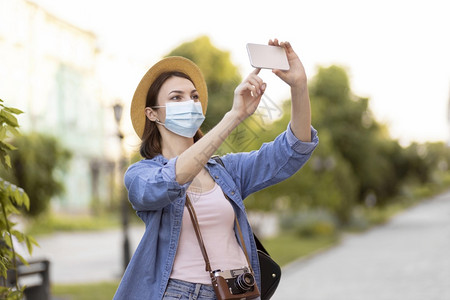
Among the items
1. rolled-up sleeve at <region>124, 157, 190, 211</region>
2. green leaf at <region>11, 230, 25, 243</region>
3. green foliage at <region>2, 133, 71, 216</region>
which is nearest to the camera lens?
rolled-up sleeve at <region>124, 157, 190, 211</region>

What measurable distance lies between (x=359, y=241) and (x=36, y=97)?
813 inches

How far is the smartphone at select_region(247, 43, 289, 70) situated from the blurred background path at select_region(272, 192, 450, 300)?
9.44 metres

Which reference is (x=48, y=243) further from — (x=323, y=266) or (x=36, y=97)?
(x=323, y=266)

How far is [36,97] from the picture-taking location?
40.4 m

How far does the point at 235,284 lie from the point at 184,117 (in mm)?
680

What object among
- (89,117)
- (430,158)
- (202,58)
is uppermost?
(202,58)

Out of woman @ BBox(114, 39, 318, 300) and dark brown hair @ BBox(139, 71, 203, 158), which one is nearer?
woman @ BBox(114, 39, 318, 300)

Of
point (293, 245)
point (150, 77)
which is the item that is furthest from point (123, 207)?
point (150, 77)

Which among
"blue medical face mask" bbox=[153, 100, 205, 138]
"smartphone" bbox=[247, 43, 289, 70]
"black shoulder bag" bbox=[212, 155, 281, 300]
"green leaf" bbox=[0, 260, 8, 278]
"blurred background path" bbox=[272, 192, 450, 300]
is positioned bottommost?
"blurred background path" bbox=[272, 192, 450, 300]

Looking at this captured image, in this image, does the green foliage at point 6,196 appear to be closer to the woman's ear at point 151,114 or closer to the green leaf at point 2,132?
the green leaf at point 2,132

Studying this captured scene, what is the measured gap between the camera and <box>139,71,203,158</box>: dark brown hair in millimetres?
2994

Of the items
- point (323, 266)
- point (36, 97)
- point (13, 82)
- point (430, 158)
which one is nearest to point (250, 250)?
point (323, 266)

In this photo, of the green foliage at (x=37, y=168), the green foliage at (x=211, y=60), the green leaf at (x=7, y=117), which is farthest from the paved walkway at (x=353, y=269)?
the green leaf at (x=7, y=117)

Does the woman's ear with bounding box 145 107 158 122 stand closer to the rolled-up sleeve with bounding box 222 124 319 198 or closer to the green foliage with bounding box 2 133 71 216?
the rolled-up sleeve with bounding box 222 124 319 198
